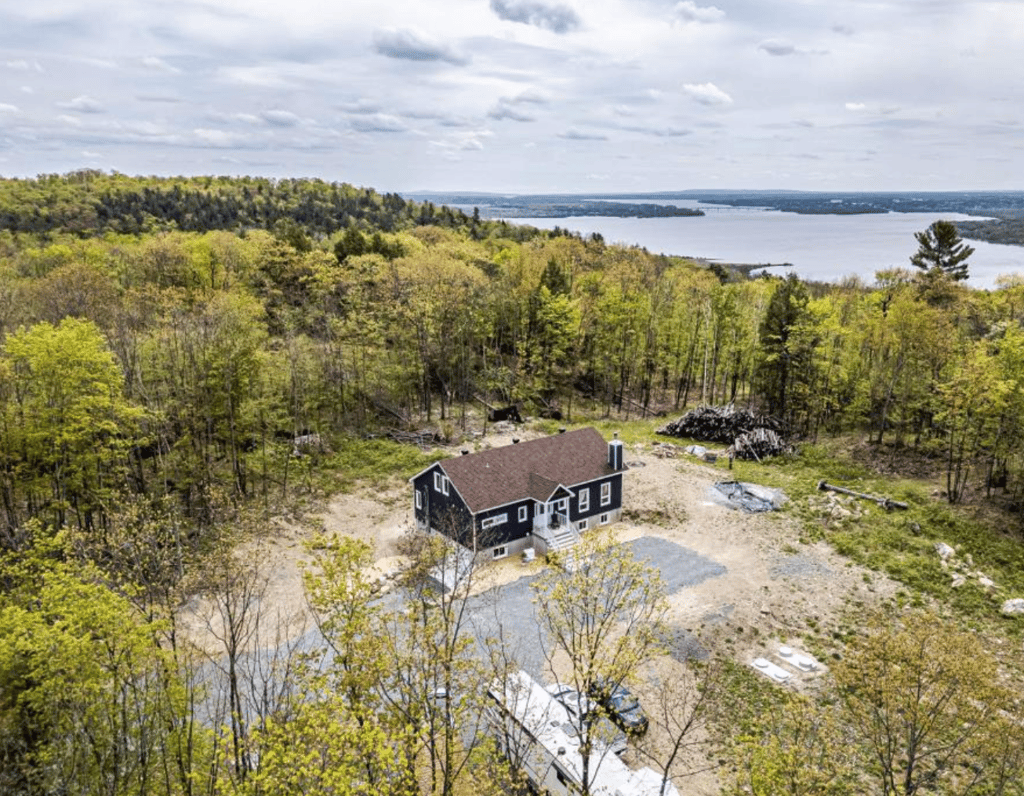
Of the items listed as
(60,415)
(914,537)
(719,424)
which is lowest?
(914,537)

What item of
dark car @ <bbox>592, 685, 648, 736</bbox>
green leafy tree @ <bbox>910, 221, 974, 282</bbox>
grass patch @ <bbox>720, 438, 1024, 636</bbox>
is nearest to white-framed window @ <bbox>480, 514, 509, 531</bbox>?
dark car @ <bbox>592, 685, 648, 736</bbox>

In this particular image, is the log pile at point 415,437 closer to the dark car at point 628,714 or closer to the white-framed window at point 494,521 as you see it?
the white-framed window at point 494,521

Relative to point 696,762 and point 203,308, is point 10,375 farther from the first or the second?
point 696,762

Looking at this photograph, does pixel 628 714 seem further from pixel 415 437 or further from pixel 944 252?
A: pixel 944 252

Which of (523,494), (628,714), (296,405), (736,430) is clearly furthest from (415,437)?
(628,714)

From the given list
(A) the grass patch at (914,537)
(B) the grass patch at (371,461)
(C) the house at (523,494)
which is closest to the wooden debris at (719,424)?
(A) the grass patch at (914,537)

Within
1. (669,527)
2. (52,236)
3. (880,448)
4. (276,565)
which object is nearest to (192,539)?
(276,565)

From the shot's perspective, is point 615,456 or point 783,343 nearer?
point 615,456

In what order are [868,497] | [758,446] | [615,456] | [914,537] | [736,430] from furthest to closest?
[736,430] → [758,446] → [868,497] → [615,456] → [914,537]
